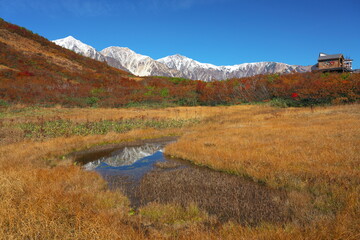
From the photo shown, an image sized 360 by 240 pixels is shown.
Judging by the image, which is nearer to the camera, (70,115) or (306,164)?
(306,164)

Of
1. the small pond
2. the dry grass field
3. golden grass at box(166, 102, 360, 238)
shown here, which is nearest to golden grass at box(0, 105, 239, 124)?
the dry grass field

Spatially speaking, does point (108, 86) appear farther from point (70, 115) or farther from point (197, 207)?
point (197, 207)

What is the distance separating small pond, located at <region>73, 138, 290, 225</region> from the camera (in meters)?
5.26

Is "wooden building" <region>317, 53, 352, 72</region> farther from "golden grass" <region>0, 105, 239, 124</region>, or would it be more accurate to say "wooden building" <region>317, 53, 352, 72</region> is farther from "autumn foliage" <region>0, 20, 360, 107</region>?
"golden grass" <region>0, 105, 239, 124</region>

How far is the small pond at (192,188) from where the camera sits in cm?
526

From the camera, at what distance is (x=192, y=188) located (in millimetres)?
6828

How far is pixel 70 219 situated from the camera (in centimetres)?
436

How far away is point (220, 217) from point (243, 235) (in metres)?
1.18

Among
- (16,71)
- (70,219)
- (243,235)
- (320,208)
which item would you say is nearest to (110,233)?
(70,219)

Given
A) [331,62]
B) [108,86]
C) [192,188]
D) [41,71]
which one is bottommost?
[192,188]

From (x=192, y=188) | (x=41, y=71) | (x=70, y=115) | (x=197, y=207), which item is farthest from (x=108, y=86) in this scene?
(x=197, y=207)

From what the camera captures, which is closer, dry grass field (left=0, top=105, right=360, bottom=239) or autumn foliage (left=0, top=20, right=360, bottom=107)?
dry grass field (left=0, top=105, right=360, bottom=239)

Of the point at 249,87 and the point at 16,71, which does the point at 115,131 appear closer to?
the point at 249,87

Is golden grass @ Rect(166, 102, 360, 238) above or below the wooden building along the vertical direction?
below
